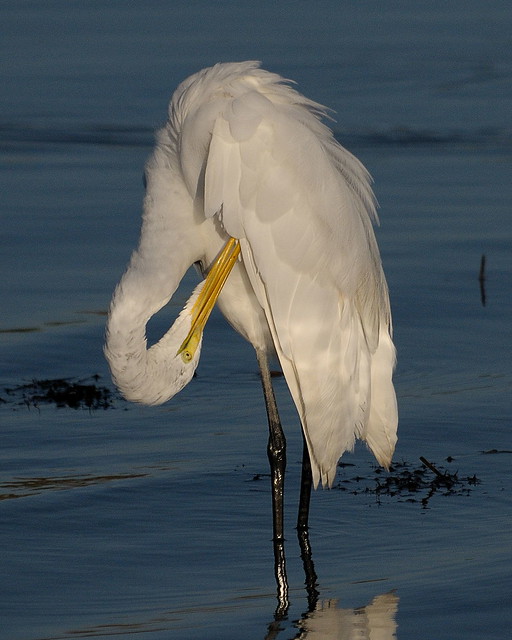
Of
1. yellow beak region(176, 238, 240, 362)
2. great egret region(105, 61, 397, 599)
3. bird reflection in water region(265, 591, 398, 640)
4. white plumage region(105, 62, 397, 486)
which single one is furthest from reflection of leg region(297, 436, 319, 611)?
yellow beak region(176, 238, 240, 362)

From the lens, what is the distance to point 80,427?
24.5 feet

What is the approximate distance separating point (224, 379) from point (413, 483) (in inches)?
72.8

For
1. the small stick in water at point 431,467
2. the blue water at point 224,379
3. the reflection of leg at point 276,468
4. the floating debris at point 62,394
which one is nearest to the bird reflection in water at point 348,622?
the blue water at point 224,379

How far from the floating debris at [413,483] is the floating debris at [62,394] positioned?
173 centimetres

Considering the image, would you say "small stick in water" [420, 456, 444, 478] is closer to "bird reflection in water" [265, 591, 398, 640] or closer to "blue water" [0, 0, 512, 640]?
"blue water" [0, 0, 512, 640]

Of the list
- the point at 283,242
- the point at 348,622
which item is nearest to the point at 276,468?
the point at 283,242

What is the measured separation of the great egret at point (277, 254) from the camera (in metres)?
6.02

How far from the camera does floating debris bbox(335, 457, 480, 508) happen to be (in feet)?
21.7

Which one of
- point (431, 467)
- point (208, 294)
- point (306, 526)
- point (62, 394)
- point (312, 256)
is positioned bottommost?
point (306, 526)

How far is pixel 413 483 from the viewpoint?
6734 mm

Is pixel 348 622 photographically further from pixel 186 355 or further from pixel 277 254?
pixel 277 254

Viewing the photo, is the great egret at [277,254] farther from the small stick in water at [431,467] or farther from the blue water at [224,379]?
the blue water at [224,379]

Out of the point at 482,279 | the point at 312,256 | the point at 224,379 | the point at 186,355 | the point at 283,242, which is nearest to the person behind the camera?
the point at 186,355

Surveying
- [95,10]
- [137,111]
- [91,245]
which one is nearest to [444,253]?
[91,245]
